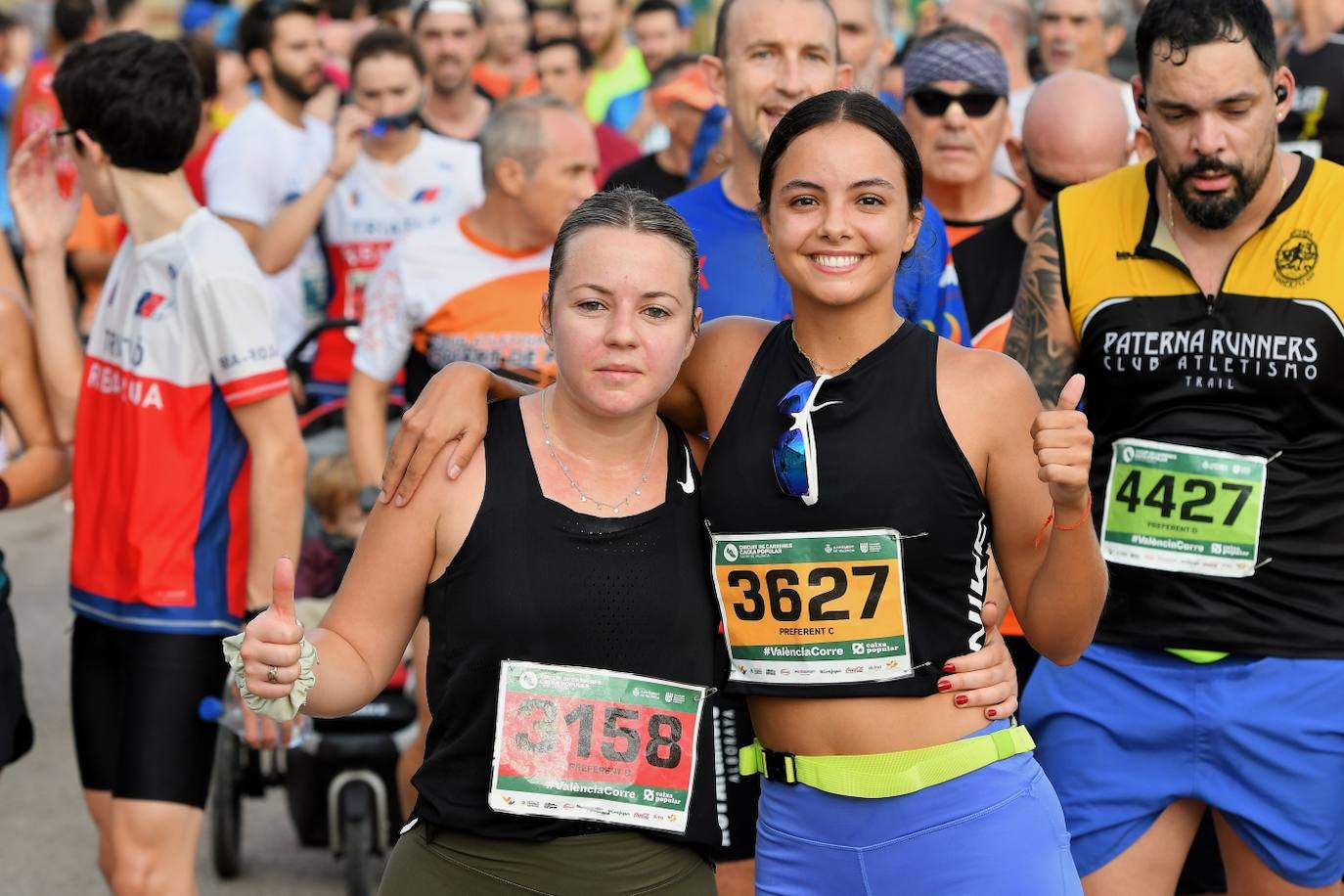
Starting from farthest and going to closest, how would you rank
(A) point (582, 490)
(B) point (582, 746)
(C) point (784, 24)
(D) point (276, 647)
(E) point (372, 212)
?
(E) point (372, 212), (C) point (784, 24), (A) point (582, 490), (B) point (582, 746), (D) point (276, 647)

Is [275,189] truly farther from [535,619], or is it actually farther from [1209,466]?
[535,619]

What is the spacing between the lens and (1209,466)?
407 cm

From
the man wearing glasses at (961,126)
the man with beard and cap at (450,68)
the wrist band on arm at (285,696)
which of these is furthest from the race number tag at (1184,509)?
the man with beard and cap at (450,68)

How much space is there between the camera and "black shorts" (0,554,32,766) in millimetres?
4645

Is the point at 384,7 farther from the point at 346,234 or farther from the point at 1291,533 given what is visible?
the point at 1291,533

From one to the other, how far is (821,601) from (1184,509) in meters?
1.25

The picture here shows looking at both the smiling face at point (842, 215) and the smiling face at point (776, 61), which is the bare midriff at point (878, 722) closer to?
the smiling face at point (842, 215)

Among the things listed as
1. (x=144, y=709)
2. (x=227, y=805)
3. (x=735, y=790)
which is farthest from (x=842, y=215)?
(x=227, y=805)

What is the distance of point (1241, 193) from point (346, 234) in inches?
190

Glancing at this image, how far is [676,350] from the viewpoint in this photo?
3211mm

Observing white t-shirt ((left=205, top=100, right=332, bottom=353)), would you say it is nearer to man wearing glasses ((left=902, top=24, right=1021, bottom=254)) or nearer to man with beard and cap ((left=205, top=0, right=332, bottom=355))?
man with beard and cap ((left=205, top=0, right=332, bottom=355))

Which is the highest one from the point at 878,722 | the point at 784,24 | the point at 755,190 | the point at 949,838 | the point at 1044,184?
the point at 784,24

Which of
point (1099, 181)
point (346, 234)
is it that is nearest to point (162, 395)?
point (1099, 181)

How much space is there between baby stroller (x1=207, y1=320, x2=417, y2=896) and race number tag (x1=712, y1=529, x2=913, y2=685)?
259 centimetres
